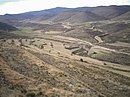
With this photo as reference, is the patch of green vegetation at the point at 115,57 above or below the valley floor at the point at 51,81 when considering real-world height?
below

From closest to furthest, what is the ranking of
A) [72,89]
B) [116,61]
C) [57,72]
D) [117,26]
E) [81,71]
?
[72,89] → [57,72] → [81,71] → [116,61] → [117,26]

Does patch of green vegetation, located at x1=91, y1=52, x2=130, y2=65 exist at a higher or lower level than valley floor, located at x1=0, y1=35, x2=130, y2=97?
lower

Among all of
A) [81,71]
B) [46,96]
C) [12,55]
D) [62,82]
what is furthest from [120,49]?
[46,96]

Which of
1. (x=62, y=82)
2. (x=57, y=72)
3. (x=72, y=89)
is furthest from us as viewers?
(x=57, y=72)

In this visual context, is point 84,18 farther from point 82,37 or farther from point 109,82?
point 109,82

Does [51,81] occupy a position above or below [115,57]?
above

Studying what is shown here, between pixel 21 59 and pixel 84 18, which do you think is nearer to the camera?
pixel 21 59

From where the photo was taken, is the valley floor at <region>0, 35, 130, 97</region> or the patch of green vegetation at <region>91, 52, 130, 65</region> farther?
the patch of green vegetation at <region>91, 52, 130, 65</region>

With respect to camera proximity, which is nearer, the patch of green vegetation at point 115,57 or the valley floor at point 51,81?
the valley floor at point 51,81

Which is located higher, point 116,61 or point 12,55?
point 12,55

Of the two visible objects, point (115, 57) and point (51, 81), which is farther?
point (115, 57)
